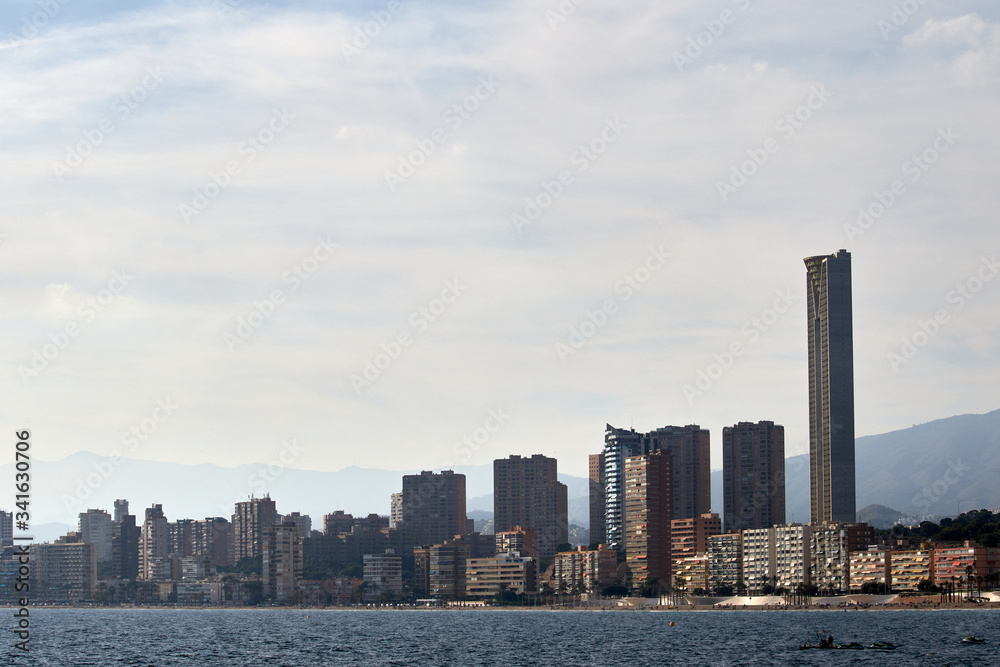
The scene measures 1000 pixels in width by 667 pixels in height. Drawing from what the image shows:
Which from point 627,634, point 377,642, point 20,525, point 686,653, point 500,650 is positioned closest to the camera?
point 20,525

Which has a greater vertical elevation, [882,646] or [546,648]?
[882,646]

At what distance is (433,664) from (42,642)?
253 feet

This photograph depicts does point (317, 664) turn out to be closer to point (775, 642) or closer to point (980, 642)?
point (775, 642)

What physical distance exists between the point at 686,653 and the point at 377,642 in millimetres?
47920

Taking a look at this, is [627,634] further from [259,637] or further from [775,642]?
[259,637]

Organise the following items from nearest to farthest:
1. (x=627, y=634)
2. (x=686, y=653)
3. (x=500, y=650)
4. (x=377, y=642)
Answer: (x=686, y=653) → (x=500, y=650) → (x=377, y=642) → (x=627, y=634)

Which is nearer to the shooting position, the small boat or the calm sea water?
the calm sea water

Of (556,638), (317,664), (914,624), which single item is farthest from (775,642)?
(317,664)

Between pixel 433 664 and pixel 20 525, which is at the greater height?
pixel 20 525

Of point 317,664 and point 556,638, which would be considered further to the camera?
point 556,638

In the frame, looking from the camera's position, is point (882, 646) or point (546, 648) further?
point (546, 648)

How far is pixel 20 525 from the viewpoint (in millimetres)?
89812

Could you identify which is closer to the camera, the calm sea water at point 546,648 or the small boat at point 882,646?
the calm sea water at point 546,648

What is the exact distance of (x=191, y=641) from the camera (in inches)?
7298
